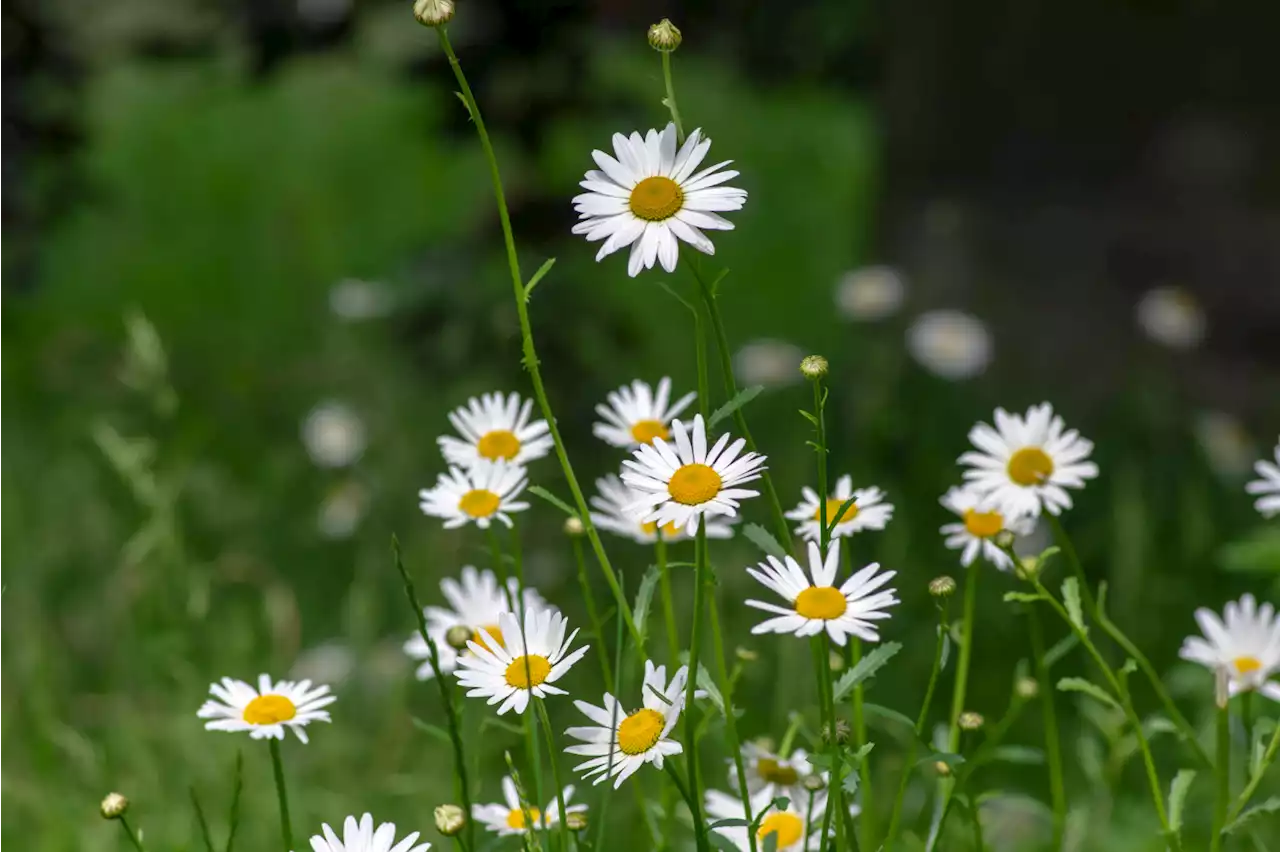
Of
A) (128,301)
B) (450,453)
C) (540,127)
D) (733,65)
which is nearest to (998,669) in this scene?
(540,127)

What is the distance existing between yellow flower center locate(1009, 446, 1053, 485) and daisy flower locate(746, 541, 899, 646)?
0.69ft

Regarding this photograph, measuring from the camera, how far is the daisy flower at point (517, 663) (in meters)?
0.78

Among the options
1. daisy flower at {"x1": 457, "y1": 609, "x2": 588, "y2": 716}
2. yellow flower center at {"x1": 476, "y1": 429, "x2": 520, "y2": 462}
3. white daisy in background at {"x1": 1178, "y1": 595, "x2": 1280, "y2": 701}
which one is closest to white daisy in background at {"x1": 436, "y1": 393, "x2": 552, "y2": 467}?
yellow flower center at {"x1": 476, "y1": 429, "x2": 520, "y2": 462}

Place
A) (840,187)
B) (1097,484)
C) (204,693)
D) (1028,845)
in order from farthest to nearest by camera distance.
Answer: (840,187) → (1097,484) → (204,693) → (1028,845)

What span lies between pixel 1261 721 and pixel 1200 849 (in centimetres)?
82

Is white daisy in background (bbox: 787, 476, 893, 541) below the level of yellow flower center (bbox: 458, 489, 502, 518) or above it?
below

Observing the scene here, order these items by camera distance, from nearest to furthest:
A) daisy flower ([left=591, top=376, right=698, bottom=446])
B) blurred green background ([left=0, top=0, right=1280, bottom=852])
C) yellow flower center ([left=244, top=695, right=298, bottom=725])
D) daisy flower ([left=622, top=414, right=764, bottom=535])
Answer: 1. daisy flower ([left=622, top=414, right=764, bottom=535])
2. yellow flower center ([left=244, top=695, right=298, bottom=725])
3. daisy flower ([left=591, top=376, right=698, bottom=446])
4. blurred green background ([left=0, top=0, right=1280, bottom=852])

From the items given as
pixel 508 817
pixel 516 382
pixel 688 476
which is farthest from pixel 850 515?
pixel 516 382

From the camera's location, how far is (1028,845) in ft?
5.38

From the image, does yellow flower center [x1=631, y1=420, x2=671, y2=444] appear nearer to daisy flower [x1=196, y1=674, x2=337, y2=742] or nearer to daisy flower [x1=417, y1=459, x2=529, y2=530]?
daisy flower [x1=417, y1=459, x2=529, y2=530]

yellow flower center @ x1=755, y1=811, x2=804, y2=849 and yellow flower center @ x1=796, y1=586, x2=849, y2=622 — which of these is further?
yellow flower center @ x1=755, y1=811, x2=804, y2=849

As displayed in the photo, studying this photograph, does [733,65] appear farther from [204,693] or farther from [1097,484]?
[204,693]

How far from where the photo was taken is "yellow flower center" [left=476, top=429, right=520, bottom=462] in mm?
961

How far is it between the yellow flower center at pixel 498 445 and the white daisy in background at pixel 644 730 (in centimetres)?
21
